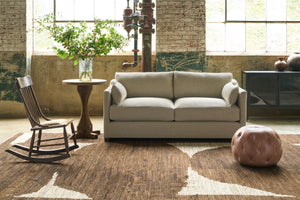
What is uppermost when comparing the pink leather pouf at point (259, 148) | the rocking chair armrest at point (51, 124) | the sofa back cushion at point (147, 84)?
the sofa back cushion at point (147, 84)

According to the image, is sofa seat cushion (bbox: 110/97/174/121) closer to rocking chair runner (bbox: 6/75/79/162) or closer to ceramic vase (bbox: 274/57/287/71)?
rocking chair runner (bbox: 6/75/79/162)

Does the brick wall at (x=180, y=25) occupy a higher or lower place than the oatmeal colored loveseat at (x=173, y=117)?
higher

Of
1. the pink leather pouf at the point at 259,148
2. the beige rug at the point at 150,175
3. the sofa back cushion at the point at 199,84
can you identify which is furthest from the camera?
the sofa back cushion at the point at 199,84

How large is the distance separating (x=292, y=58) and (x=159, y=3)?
2565 millimetres

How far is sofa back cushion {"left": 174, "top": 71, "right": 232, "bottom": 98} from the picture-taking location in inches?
218

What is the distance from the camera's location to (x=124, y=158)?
4.06 metres

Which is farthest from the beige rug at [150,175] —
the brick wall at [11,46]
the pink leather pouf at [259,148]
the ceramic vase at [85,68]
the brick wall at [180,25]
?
the brick wall at [180,25]

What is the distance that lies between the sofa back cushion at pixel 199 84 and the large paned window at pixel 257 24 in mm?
1878

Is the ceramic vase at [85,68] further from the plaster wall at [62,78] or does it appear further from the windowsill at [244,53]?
the windowsill at [244,53]

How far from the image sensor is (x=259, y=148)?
363cm

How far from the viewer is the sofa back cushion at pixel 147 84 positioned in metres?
5.55

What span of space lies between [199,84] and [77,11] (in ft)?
10.4

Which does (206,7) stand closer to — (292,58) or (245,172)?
(292,58)

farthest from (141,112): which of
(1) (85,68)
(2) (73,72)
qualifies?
(2) (73,72)
